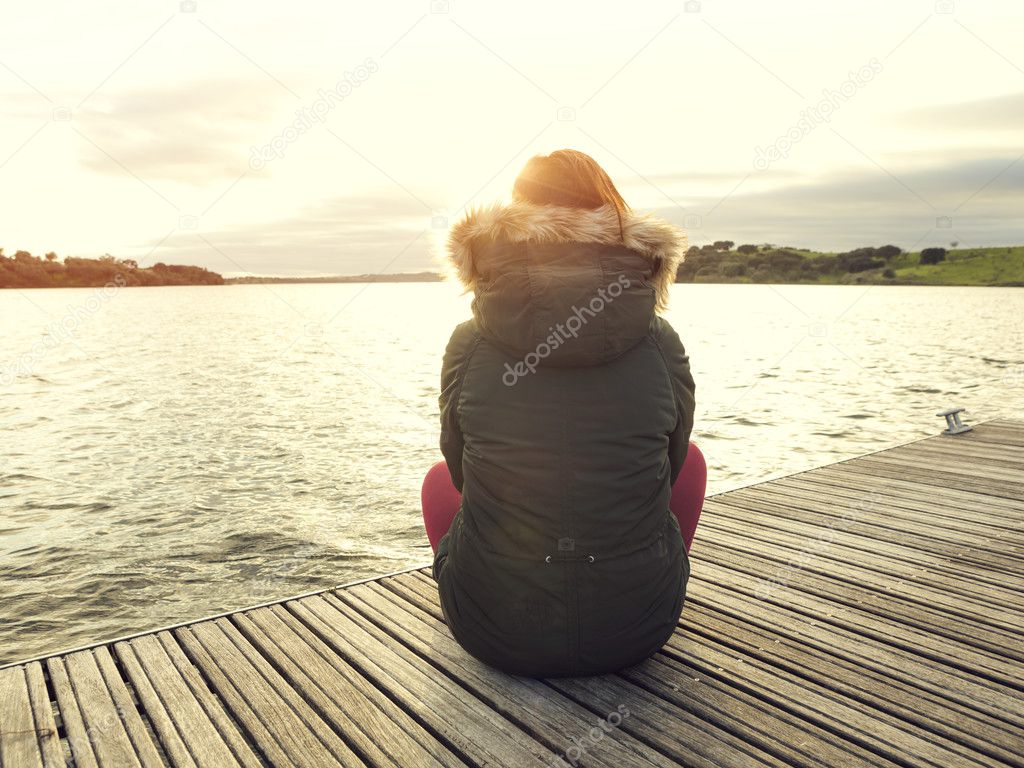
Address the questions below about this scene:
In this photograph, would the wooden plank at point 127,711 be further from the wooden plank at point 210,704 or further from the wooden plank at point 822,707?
the wooden plank at point 822,707

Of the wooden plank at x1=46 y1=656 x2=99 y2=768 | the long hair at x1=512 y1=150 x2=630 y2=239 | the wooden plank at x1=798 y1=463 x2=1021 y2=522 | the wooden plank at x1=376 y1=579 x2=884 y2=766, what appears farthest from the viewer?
the wooden plank at x1=798 y1=463 x2=1021 y2=522

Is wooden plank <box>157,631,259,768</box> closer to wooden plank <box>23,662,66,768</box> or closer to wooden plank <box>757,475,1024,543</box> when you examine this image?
wooden plank <box>23,662,66,768</box>

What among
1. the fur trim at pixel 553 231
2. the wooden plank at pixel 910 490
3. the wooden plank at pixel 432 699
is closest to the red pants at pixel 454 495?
the wooden plank at pixel 432 699

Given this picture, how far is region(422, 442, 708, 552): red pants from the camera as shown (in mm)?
3305

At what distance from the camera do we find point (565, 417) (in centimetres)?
264

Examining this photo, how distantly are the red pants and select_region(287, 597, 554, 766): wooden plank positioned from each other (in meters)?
Result: 0.53

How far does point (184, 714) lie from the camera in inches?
113

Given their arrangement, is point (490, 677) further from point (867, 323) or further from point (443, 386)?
point (867, 323)

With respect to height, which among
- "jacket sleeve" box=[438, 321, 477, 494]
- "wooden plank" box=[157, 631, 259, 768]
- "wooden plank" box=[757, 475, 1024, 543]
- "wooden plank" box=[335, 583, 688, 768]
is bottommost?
"wooden plank" box=[157, 631, 259, 768]

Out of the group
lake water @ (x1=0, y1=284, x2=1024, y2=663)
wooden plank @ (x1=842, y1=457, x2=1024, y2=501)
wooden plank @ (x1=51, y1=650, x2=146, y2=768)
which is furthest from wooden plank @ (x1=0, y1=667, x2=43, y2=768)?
wooden plank @ (x1=842, y1=457, x2=1024, y2=501)

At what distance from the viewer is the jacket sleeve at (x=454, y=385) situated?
110 inches

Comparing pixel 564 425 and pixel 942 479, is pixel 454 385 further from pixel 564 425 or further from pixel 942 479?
pixel 942 479

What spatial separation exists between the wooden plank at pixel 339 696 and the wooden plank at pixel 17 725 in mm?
866

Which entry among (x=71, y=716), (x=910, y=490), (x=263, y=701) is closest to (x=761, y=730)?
(x=263, y=701)
